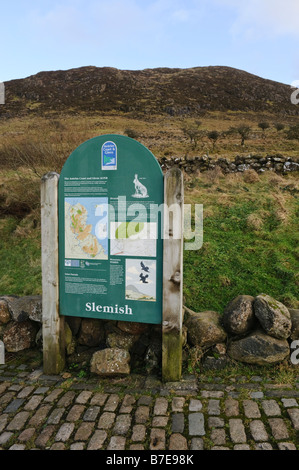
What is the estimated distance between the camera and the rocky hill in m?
52.7

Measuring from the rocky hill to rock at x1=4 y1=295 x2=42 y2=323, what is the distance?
47.7m

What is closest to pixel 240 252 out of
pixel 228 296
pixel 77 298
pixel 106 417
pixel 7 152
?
pixel 228 296

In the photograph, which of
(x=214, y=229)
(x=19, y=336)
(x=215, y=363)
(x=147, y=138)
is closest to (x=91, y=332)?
(x=19, y=336)

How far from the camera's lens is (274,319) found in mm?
3857

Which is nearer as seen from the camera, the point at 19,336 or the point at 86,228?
the point at 86,228

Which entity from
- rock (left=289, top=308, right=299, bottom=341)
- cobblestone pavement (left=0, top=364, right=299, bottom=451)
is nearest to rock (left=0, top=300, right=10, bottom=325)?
cobblestone pavement (left=0, top=364, right=299, bottom=451)

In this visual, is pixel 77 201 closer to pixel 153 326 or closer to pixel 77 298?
pixel 77 298

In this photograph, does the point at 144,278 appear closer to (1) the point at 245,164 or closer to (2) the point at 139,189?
(2) the point at 139,189

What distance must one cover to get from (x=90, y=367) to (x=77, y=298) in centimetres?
85

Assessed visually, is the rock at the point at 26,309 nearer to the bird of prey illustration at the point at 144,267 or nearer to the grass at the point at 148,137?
the bird of prey illustration at the point at 144,267

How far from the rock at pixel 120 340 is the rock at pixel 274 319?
63.9 inches

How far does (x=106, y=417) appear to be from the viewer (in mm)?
3164

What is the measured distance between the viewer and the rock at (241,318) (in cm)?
405

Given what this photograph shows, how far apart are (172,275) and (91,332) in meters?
1.53
